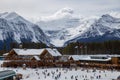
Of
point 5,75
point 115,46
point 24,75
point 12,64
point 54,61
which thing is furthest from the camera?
point 115,46

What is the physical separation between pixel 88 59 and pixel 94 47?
68.0 meters

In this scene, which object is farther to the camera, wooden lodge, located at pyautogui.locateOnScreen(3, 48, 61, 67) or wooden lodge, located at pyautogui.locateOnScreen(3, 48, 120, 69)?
wooden lodge, located at pyautogui.locateOnScreen(3, 48, 61, 67)

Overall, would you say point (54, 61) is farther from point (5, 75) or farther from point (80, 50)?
point (80, 50)

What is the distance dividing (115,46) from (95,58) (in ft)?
193

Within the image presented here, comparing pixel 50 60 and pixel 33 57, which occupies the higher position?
pixel 33 57

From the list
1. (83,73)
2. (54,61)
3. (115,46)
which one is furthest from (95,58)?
(115,46)

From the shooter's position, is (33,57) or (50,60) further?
(50,60)

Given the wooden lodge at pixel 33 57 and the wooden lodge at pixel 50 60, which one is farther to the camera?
the wooden lodge at pixel 33 57

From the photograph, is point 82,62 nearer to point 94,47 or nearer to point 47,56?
point 47,56

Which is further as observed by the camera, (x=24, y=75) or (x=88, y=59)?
(x=88, y=59)

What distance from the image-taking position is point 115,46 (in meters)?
187

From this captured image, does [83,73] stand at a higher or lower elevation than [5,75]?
lower

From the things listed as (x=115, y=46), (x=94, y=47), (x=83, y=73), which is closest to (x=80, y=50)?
(x=94, y=47)

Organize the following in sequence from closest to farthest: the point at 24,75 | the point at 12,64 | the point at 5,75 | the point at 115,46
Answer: the point at 5,75, the point at 24,75, the point at 12,64, the point at 115,46
